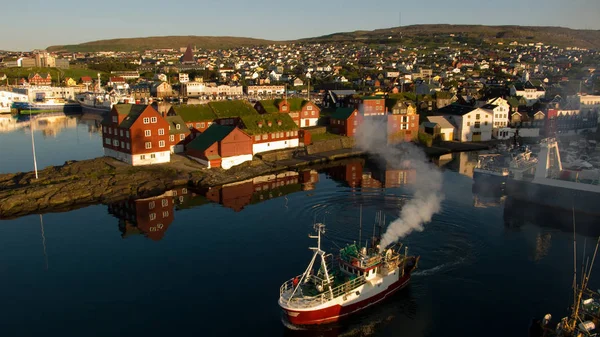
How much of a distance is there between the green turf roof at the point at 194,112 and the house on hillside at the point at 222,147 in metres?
4.39

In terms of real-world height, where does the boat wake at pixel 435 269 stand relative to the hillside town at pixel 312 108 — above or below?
below

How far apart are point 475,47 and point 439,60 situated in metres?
31.0

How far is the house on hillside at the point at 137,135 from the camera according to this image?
26.8 meters

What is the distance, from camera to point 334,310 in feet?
41.0

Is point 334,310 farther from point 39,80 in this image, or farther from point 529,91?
point 39,80

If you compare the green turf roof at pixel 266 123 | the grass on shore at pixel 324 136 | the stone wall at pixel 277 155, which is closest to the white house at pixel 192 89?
the grass on shore at pixel 324 136

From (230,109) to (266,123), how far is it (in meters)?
5.16

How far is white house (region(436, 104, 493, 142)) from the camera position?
39.2 metres

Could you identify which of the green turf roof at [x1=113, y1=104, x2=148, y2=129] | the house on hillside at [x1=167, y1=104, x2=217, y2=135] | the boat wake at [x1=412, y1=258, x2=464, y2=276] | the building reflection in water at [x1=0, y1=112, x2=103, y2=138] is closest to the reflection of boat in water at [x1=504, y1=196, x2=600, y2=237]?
the boat wake at [x1=412, y1=258, x2=464, y2=276]

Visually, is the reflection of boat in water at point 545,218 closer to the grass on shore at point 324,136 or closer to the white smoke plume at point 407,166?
the white smoke plume at point 407,166

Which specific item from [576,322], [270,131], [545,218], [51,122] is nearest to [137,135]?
[270,131]

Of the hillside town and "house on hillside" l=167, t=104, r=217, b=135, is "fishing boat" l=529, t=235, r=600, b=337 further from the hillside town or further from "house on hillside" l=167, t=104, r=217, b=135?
"house on hillside" l=167, t=104, r=217, b=135

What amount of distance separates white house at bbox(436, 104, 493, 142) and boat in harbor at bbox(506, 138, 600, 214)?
14.4m

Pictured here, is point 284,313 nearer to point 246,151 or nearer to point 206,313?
point 206,313
